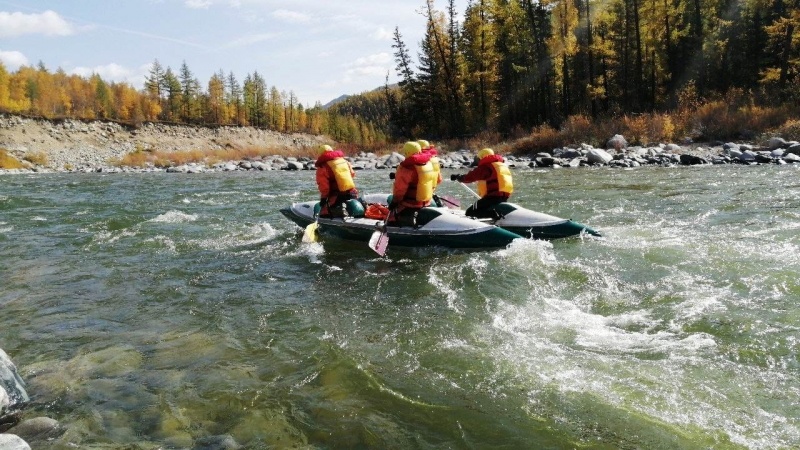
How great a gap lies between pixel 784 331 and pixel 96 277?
26.3ft

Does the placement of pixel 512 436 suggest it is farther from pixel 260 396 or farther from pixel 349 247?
pixel 349 247

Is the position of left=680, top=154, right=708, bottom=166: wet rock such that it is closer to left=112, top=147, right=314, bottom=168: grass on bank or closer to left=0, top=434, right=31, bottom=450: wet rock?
left=0, top=434, right=31, bottom=450: wet rock

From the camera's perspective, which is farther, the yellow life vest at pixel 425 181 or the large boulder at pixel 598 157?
the large boulder at pixel 598 157

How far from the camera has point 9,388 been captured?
3.82 metres

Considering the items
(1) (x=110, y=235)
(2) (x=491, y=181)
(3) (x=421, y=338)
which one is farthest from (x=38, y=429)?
(1) (x=110, y=235)

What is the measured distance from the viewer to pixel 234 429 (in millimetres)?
3557

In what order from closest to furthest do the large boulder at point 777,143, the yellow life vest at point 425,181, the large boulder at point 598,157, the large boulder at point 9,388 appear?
the large boulder at point 9,388 → the yellow life vest at point 425,181 → the large boulder at point 777,143 → the large boulder at point 598,157

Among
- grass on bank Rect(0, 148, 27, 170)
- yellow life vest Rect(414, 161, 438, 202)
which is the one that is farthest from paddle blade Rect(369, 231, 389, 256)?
grass on bank Rect(0, 148, 27, 170)

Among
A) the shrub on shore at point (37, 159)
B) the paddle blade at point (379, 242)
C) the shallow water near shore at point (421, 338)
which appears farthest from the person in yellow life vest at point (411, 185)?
the shrub on shore at point (37, 159)

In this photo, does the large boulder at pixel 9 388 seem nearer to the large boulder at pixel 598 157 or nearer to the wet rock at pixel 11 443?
the wet rock at pixel 11 443

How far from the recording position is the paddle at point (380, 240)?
7.98 m

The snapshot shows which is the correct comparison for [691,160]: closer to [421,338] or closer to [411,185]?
[411,185]

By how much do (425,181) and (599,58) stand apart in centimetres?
2701

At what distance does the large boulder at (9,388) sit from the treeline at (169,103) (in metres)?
51.3
